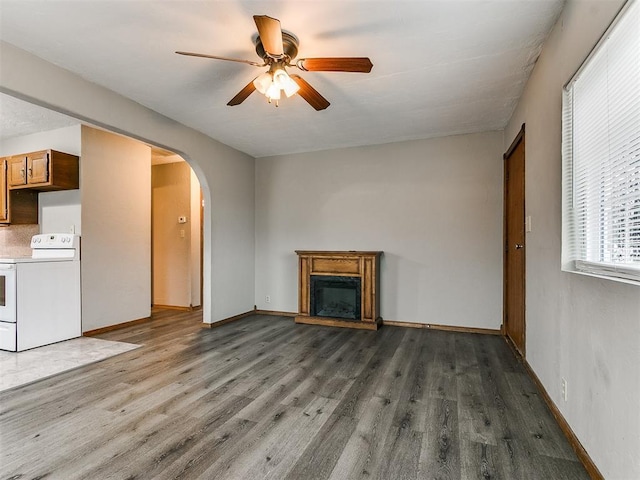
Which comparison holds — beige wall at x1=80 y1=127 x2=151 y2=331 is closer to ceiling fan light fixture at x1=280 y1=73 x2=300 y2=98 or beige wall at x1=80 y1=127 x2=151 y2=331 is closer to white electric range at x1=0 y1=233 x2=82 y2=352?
white electric range at x1=0 y1=233 x2=82 y2=352

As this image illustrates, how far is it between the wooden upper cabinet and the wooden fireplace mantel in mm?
2999

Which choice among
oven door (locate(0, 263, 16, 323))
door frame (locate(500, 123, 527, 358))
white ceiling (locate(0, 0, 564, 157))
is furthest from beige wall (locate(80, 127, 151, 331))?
door frame (locate(500, 123, 527, 358))

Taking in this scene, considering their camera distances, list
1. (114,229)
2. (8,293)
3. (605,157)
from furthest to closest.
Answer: (114,229) → (8,293) → (605,157)

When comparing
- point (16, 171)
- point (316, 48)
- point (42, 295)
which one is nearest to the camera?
point (316, 48)

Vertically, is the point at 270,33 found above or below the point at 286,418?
above

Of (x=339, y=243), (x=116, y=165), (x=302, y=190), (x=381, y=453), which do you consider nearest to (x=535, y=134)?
(x=381, y=453)

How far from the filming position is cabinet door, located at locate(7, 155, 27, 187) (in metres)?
4.10

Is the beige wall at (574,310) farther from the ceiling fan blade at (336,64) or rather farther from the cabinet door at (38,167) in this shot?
the cabinet door at (38,167)

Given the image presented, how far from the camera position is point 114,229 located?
447cm

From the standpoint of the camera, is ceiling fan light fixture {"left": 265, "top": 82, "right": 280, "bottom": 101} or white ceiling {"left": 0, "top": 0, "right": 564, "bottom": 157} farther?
ceiling fan light fixture {"left": 265, "top": 82, "right": 280, "bottom": 101}

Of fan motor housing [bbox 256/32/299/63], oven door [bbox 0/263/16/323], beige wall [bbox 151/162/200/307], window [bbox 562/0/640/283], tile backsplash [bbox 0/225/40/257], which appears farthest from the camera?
beige wall [bbox 151/162/200/307]

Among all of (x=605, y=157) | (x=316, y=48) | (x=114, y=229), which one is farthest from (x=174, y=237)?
(x=605, y=157)

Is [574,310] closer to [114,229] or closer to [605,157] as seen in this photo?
[605,157]

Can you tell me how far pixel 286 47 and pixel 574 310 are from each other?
2.42 meters
